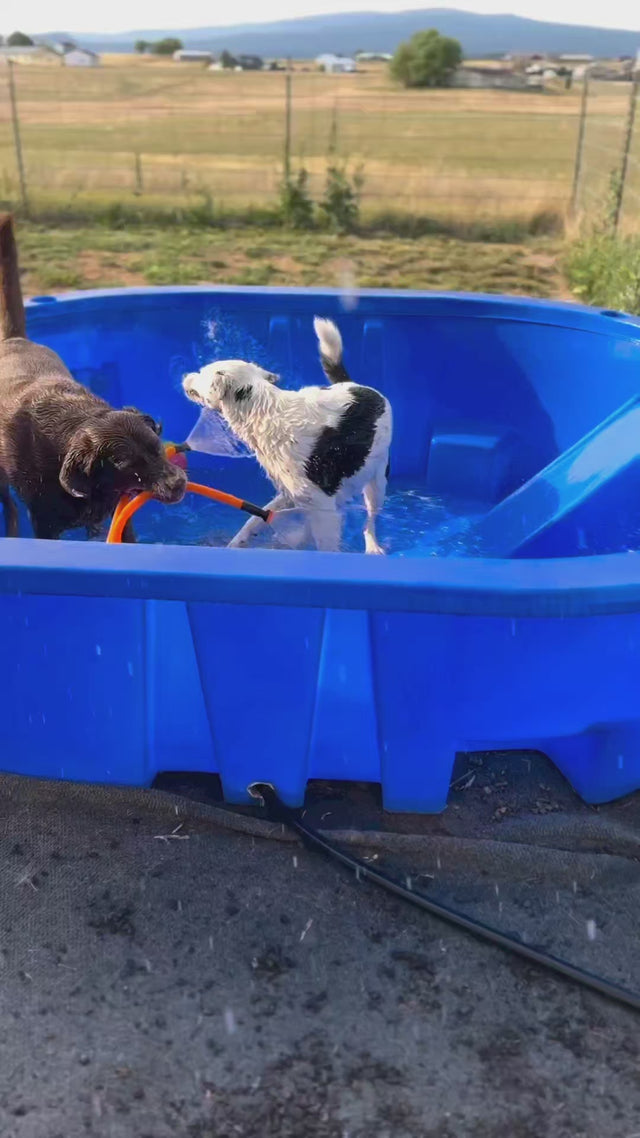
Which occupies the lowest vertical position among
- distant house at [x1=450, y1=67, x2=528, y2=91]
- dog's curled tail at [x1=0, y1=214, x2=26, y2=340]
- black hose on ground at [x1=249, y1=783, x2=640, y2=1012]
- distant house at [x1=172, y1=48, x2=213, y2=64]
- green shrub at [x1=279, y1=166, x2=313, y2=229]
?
black hose on ground at [x1=249, y1=783, x2=640, y2=1012]

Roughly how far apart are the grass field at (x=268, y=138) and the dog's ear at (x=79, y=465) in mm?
9950

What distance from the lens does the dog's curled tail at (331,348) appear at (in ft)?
13.5

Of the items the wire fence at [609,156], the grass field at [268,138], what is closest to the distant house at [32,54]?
the grass field at [268,138]

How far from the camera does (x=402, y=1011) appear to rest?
213cm

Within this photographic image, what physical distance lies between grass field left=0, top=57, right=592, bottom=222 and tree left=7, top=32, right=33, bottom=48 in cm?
337

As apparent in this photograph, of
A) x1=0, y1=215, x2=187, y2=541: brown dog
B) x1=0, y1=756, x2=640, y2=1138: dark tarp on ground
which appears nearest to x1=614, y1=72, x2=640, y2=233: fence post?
x1=0, y1=215, x2=187, y2=541: brown dog

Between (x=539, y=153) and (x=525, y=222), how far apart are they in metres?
3.48

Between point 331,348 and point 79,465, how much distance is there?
144 centimetres

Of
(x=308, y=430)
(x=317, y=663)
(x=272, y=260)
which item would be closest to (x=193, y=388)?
(x=308, y=430)

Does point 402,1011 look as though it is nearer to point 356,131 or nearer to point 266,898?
point 266,898

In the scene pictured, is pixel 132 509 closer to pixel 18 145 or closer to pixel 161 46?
pixel 18 145

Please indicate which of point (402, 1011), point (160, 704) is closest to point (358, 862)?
point (402, 1011)

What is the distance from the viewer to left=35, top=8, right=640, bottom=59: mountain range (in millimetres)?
21391

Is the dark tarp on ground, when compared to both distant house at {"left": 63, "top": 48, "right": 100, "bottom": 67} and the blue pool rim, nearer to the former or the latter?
the blue pool rim
